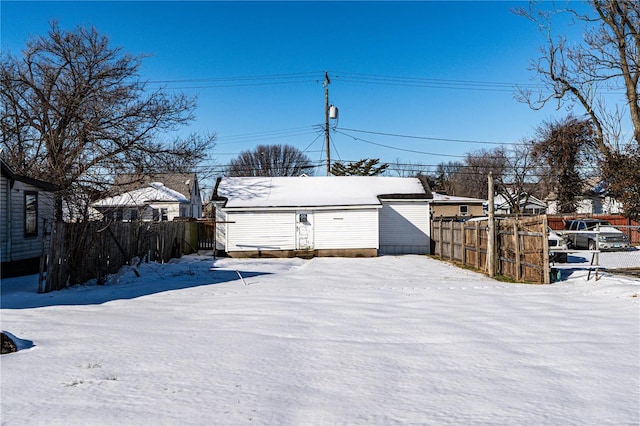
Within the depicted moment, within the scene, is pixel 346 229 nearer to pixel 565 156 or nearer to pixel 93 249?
pixel 93 249

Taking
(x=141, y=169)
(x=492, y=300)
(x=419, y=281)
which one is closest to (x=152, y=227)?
(x=141, y=169)

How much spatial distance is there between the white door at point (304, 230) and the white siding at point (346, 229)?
25 centimetres

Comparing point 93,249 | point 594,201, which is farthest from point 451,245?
point 594,201

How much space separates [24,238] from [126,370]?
1261 cm

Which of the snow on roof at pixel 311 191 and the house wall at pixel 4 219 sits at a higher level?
the snow on roof at pixel 311 191

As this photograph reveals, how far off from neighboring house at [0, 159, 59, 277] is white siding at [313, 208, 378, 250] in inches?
452

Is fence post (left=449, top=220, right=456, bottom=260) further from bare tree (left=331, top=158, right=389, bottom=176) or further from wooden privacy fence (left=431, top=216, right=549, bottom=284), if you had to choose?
bare tree (left=331, top=158, right=389, bottom=176)

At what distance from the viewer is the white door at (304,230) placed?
2289cm

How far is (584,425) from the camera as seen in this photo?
3.59m

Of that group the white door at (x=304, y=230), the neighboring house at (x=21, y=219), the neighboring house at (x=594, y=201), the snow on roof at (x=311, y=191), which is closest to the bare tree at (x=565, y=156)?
the neighboring house at (x=594, y=201)

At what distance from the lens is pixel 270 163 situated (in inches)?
2557

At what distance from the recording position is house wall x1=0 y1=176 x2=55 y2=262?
1380 cm

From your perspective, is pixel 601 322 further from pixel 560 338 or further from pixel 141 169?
pixel 141 169

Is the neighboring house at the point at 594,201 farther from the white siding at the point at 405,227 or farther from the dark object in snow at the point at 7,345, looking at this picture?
the dark object in snow at the point at 7,345
